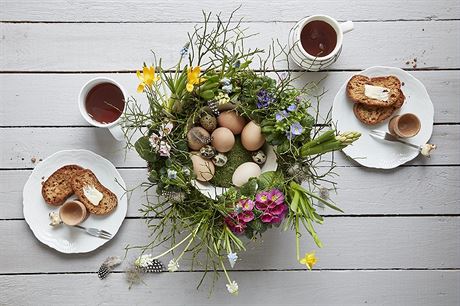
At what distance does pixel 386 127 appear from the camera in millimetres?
1229

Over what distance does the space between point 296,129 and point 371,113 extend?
0.28 meters

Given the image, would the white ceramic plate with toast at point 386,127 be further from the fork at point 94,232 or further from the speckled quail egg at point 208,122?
the fork at point 94,232

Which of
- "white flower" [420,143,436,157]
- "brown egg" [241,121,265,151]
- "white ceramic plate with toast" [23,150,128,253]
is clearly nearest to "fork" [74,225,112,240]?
"white ceramic plate with toast" [23,150,128,253]

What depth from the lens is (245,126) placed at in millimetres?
1074

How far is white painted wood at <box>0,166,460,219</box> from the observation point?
4.02 feet

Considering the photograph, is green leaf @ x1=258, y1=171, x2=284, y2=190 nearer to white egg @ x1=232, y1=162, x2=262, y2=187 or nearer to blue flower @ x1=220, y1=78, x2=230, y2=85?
white egg @ x1=232, y1=162, x2=262, y2=187

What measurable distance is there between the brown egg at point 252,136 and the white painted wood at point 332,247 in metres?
0.25

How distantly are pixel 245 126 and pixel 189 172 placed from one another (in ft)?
0.47

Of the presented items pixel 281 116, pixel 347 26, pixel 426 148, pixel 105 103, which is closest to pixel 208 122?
pixel 281 116

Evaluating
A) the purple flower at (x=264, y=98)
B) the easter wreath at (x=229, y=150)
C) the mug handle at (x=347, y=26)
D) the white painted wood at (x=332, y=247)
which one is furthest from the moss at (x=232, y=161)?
the mug handle at (x=347, y=26)

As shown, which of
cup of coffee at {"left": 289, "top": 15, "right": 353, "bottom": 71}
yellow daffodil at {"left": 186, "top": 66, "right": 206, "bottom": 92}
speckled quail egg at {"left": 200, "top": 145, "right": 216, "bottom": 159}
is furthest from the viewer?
cup of coffee at {"left": 289, "top": 15, "right": 353, "bottom": 71}

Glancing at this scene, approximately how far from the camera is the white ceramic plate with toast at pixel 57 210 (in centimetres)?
120

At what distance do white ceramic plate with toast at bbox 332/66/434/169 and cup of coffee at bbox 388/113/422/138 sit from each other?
0.03m

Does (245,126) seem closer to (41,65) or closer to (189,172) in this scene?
(189,172)
